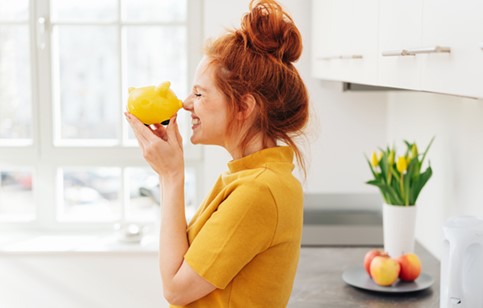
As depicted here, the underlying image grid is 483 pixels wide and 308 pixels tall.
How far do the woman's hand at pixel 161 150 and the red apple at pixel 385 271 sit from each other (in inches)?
34.7

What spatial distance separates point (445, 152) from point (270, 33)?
1.16m

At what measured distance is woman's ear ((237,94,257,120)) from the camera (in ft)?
4.73

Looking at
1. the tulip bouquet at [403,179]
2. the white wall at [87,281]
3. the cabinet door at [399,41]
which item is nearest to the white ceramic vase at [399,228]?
the tulip bouquet at [403,179]

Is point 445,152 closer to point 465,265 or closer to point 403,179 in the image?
point 403,179

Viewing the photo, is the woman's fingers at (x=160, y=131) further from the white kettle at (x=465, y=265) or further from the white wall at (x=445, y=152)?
the white wall at (x=445, y=152)

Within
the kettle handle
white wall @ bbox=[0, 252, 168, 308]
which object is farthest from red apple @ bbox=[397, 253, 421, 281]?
white wall @ bbox=[0, 252, 168, 308]

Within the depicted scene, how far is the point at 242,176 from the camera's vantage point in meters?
1.42

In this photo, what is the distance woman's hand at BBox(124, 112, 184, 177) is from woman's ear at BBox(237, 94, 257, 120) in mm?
147

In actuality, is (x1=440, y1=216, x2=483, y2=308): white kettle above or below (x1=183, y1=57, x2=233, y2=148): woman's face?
below

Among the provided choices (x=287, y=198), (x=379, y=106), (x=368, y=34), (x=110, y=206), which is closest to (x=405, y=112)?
(x=379, y=106)

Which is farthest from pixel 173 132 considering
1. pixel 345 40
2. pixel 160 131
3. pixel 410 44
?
pixel 345 40

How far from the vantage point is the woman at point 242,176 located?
1.36 metres

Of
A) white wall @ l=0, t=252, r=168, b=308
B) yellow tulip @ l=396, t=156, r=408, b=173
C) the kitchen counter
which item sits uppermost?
yellow tulip @ l=396, t=156, r=408, b=173

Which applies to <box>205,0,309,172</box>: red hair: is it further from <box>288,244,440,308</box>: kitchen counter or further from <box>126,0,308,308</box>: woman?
<box>288,244,440,308</box>: kitchen counter
